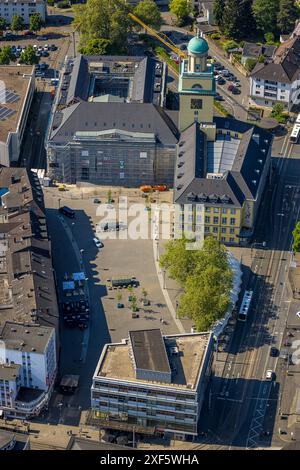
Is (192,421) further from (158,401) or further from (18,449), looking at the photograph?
(18,449)

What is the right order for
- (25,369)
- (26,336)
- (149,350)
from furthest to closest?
1. (26,336)
2. (25,369)
3. (149,350)

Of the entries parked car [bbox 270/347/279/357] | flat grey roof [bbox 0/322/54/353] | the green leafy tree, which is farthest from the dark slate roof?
parked car [bbox 270/347/279/357]

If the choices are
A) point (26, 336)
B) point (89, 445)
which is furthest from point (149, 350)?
point (89, 445)

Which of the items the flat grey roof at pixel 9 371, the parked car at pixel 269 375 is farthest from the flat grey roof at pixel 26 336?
the parked car at pixel 269 375

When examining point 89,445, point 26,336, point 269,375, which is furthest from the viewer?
point 269,375

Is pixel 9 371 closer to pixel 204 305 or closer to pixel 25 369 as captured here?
pixel 25 369

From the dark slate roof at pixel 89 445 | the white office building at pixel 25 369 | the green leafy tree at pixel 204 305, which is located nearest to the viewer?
the dark slate roof at pixel 89 445

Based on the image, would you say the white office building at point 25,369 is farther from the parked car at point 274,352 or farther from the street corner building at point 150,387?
the parked car at point 274,352

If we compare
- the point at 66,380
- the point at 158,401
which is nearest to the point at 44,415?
the point at 66,380
